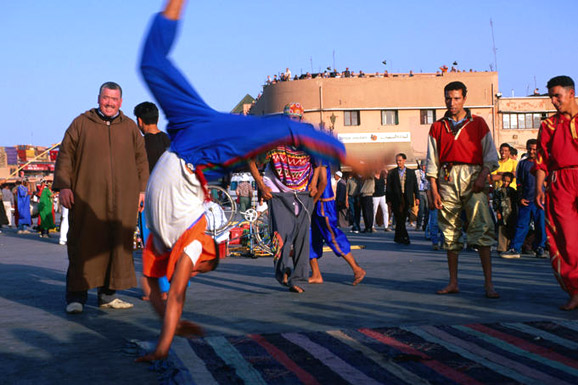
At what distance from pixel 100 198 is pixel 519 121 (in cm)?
6820

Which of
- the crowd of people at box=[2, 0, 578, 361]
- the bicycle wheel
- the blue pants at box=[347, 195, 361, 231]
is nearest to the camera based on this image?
the crowd of people at box=[2, 0, 578, 361]

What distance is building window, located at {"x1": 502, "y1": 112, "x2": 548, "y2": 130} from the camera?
71500 millimetres

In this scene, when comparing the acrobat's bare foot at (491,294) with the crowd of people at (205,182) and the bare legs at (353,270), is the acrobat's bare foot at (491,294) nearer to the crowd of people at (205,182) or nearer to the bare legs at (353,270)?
the crowd of people at (205,182)

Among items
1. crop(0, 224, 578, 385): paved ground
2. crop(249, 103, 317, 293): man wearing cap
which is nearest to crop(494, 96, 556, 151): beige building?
crop(0, 224, 578, 385): paved ground

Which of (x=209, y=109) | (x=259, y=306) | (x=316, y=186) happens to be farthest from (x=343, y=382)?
(x=316, y=186)

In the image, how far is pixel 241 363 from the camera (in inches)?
189

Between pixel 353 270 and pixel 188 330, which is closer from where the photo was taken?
pixel 188 330

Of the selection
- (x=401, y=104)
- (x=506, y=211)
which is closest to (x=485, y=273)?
(x=506, y=211)

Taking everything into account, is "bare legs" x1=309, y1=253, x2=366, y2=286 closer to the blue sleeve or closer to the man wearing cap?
the man wearing cap

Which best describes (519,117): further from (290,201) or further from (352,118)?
(290,201)

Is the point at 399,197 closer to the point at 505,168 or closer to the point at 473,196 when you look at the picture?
the point at 505,168

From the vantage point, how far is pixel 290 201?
8820 millimetres

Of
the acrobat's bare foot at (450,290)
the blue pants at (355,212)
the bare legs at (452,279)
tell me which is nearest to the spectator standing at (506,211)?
the bare legs at (452,279)

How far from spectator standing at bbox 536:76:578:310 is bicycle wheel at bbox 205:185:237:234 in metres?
5.84
